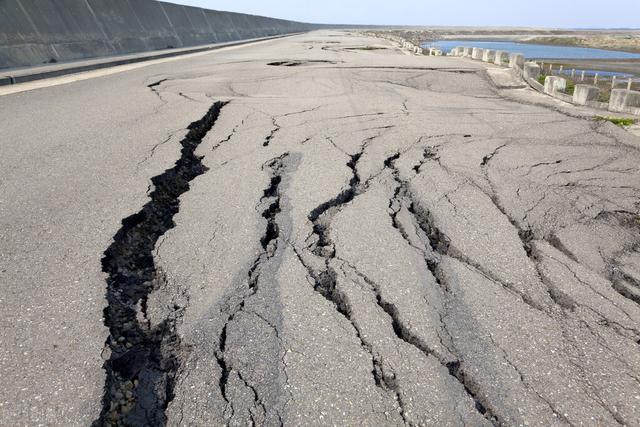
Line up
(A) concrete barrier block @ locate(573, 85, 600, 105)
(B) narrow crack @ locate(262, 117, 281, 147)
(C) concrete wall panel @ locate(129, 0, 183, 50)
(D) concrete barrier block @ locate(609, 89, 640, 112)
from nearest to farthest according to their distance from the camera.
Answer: (B) narrow crack @ locate(262, 117, 281, 147) → (D) concrete barrier block @ locate(609, 89, 640, 112) → (A) concrete barrier block @ locate(573, 85, 600, 105) → (C) concrete wall panel @ locate(129, 0, 183, 50)

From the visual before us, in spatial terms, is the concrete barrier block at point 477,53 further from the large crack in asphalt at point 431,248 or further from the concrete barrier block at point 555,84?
the large crack in asphalt at point 431,248

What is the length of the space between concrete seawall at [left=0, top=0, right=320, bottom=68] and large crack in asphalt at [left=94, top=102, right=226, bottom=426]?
10950 mm

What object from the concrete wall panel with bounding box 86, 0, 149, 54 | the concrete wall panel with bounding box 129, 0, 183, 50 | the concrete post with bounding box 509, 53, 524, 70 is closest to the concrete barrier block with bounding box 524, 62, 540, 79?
the concrete post with bounding box 509, 53, 524, 70

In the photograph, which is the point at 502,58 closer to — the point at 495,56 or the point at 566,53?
the point at 495,56

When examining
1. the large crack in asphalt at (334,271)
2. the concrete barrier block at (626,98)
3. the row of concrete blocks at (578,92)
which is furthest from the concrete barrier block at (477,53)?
the large crack in asphalt at (334,271)

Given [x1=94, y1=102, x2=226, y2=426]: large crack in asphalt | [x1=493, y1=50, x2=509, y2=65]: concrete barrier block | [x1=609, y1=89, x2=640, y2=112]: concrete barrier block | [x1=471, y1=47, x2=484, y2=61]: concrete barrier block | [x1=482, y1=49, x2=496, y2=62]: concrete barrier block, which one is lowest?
[x1=471, y1=47, x2=484, y2=61]: concrete barrier block

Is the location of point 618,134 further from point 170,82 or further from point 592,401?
point 170,82

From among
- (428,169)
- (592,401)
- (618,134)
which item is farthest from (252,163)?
(618,134)

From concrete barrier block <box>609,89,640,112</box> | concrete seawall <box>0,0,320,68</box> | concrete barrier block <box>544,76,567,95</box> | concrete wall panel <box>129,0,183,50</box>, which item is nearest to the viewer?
concrete barrier block <box>609,89,640,112</box>

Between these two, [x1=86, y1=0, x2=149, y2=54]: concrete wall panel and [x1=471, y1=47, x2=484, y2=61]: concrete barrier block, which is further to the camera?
[x1=471, y1=47, x2=484, y2=61]: concrete barrier block

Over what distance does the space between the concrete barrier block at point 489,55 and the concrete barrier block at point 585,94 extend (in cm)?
708

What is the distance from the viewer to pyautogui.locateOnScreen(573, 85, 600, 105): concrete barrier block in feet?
26.4

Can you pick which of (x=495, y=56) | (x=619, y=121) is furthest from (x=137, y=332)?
(x=495, y=56)

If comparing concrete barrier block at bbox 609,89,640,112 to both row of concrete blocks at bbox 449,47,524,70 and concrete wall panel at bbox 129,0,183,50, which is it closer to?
row of concrete blocks at bbox 449,47,524,70
